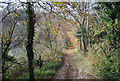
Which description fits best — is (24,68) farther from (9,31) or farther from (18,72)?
(9,31)

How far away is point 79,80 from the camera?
144 inches

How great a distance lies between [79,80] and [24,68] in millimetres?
2201

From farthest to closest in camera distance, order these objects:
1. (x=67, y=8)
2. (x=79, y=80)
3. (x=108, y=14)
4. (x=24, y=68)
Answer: (x=24, y=68)
(x=79, y=80)
(x=108, y=14)
(x=67, y=8)

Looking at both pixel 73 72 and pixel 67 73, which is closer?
pixel 67 73

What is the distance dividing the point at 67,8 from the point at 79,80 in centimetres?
290

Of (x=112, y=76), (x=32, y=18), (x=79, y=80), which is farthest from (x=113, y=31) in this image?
(x=32, y=18)

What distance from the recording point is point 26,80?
3.20 m

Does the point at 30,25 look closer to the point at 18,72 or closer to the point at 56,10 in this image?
the point at 56,10

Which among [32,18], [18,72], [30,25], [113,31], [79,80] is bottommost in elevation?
[79,80]

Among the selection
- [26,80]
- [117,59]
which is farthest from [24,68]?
[117,59]

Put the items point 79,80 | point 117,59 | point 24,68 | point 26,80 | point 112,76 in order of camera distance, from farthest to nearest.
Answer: point 24,68 < point 79,80 < point 26,80 < point 117,59 < point 112,76

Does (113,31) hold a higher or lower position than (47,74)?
higher

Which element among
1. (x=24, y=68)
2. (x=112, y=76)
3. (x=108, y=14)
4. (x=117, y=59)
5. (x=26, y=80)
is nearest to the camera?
(x=112, y=76)

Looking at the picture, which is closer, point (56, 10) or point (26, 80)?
point (56, 10)
